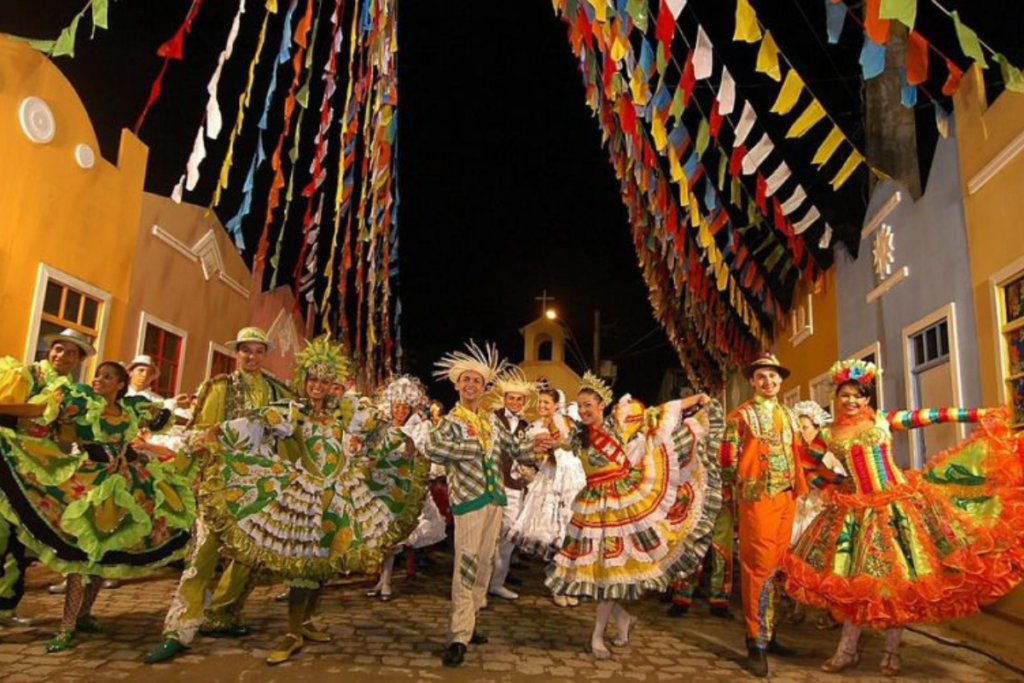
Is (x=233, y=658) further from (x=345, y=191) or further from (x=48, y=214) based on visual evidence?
(x=345, y=191)

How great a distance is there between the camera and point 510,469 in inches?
259

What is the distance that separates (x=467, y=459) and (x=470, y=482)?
0.15m

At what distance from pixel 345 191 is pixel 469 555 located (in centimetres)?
670

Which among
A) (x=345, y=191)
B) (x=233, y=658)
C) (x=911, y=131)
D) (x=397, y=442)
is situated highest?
(x=911, y=131)

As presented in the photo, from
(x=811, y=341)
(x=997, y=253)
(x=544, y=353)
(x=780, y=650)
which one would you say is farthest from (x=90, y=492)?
(x=544, y=353)

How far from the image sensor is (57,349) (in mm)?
4797

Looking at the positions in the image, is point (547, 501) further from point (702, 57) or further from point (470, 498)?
point (702, 57)

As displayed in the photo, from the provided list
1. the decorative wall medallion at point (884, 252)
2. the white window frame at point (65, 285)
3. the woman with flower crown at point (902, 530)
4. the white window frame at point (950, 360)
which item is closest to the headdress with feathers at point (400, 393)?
the woman with flower crown at point (902, 530)

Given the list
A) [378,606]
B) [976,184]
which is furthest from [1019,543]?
[378,606]

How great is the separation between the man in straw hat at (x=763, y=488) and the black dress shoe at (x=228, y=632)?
3329mm

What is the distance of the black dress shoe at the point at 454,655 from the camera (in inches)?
167

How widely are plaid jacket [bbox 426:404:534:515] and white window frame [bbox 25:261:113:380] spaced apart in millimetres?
5468

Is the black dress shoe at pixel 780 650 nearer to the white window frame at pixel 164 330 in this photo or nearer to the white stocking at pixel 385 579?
the white stocking at pixel 385 579

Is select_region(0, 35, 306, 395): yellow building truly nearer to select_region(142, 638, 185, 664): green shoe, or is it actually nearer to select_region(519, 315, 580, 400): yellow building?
select_region(142, 638, 185, 664): green shoe
